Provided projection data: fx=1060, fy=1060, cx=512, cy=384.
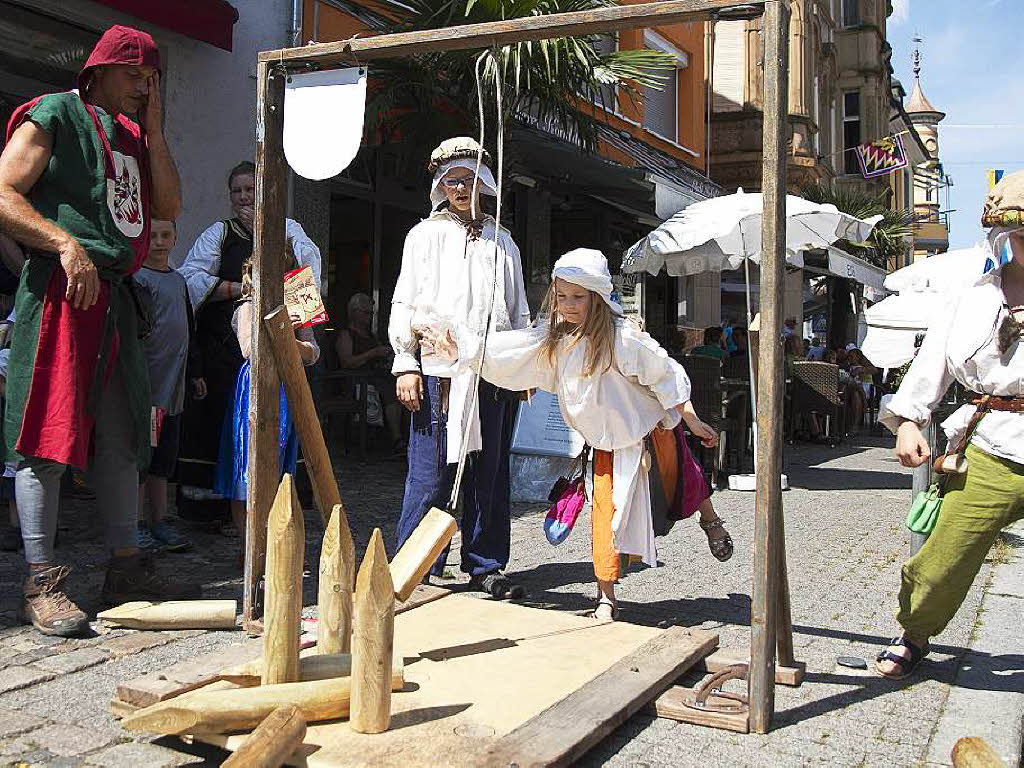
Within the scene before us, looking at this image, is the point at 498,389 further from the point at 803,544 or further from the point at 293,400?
the point at 803,544

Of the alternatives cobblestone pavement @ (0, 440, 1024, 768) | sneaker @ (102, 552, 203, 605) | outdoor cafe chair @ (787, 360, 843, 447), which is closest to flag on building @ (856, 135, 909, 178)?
outdoor cafe chair @ (787, 360, 843, 447)

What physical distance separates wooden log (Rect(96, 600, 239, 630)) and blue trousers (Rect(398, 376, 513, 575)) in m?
0.91

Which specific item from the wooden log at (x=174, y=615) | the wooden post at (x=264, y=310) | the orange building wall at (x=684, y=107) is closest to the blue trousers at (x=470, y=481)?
the wooden post at (x=264, y=310)

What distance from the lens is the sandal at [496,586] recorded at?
4.47m

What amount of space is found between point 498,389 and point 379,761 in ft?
7.25

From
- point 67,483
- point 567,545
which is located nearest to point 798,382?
point 567,545

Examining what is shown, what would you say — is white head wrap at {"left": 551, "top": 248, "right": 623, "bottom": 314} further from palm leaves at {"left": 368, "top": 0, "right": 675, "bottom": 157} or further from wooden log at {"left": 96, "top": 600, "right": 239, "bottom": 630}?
palm leaves at {"left": 368, "top": 0, "right": 675, "bottom": 157}

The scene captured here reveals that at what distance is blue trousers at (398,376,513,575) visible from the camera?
4469 mm

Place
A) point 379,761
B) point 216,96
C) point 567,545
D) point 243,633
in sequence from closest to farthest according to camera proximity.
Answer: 1. point 379,761
2. point 243,633
3. point 567,545
4. point 216,96

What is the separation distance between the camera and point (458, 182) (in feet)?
14.7

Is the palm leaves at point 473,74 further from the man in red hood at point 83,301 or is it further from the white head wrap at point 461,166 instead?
the man in red hood at point 83,301

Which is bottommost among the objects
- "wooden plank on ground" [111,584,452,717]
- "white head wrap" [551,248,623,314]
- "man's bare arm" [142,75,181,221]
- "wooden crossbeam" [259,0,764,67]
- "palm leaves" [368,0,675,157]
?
"wooden plank on ground" [111,584,452,717]

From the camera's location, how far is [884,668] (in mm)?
3604

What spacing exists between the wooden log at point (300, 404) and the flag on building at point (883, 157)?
21.4m
